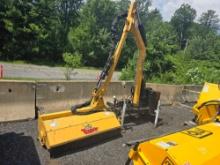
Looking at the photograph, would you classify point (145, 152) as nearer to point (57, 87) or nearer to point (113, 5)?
point (57, 87)

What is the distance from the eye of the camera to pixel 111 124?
17.8ft

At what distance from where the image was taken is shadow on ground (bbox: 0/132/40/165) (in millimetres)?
4161

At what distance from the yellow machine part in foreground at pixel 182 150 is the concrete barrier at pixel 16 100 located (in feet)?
12.3

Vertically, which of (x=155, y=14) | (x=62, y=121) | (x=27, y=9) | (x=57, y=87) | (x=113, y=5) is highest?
(x=155, y=14)

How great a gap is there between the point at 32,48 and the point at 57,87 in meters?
18.1

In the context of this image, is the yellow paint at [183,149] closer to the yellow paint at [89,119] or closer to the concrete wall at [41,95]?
the yellow paint at [89,119]

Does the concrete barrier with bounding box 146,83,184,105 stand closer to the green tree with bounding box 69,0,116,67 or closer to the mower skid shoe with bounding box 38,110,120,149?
the mower skid shoe with bounding box 38,110,120,149

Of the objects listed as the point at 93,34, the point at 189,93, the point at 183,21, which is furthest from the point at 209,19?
the point at 189,93

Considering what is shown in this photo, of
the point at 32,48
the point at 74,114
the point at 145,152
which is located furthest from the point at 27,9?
the point at 145,152

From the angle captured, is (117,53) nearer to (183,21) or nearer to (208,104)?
(208,104)

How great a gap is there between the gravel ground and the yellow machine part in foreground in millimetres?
1532

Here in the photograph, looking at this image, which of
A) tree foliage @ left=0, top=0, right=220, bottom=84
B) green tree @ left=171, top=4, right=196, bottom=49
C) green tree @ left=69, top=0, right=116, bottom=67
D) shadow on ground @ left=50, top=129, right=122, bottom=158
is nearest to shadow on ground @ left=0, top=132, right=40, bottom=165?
shadow on ground @ left=50, top=129, right=122, bottom=158

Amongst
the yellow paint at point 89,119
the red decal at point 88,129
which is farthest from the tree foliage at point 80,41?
the red decal at point 88,129

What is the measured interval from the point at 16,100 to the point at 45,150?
184 cm
